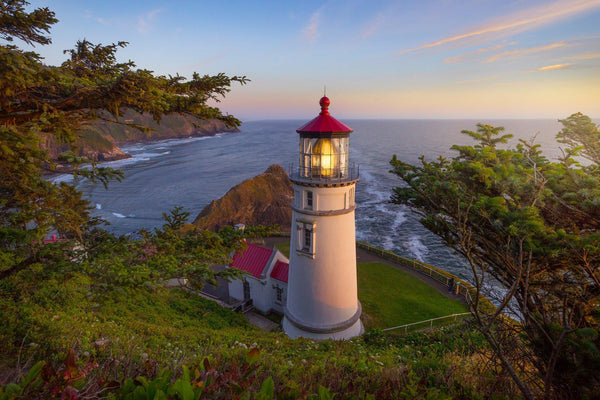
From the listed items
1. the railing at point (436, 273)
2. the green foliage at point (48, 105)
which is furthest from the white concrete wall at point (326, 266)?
the railing at point (436, 273)

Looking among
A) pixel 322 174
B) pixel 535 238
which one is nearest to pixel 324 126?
pixel 322 174

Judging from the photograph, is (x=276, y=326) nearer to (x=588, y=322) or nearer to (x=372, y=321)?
(x=372, y=321)

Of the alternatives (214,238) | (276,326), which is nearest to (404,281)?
(276,326)

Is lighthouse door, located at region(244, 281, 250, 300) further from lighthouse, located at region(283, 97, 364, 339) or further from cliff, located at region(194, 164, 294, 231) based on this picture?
cliff, located at region(194, 164, 294, 231)

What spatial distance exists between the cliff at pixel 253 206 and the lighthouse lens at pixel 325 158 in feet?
77.5

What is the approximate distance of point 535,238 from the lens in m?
5.11

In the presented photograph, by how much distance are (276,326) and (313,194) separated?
786 centimetres

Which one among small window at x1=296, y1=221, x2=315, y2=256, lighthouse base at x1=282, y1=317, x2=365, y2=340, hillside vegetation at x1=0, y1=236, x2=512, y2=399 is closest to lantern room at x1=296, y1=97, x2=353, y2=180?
small window at x1=296, y1=221, x2=315, y2=256

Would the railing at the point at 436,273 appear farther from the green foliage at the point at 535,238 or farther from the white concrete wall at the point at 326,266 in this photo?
the green foliage at the point at 535,238

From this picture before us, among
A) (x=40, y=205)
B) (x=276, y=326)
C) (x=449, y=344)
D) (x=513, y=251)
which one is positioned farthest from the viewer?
(x=276, y=326)

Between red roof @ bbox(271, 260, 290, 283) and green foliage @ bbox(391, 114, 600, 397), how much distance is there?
31.6 ft

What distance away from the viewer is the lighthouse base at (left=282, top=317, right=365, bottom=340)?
11992 mm

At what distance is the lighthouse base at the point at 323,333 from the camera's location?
1199cm

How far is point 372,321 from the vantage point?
1519 cm
